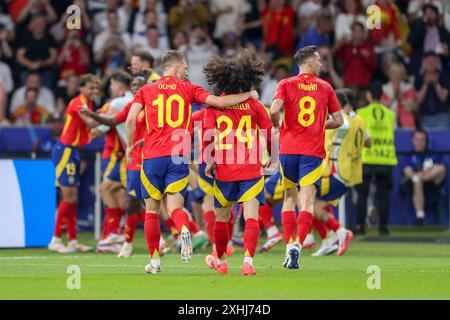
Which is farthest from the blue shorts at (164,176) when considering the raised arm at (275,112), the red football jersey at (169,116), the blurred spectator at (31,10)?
the blurred spectator at (31,10)

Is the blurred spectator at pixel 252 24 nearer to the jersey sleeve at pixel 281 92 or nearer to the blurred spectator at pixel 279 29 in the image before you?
the blurred spectator at pixel 279 29

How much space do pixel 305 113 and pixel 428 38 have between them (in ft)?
38.0

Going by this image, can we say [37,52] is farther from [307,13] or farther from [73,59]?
[307,13]

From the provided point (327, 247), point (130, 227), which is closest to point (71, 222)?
point (130, 227)

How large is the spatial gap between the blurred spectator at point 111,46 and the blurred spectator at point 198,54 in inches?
50.6

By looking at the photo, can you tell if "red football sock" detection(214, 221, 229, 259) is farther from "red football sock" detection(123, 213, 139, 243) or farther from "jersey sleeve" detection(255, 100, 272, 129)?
"red football sock" detection(123, 213, 139, 243)

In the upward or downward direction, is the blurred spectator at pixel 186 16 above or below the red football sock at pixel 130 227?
above

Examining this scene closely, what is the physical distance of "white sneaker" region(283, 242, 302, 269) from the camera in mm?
14492

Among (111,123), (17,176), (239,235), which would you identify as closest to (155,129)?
(111,123)

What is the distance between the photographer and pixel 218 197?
14.1m

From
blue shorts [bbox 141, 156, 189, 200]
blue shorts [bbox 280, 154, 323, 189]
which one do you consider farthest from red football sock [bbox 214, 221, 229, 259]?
blue shorts [bbox 280, 154, 323, 189]

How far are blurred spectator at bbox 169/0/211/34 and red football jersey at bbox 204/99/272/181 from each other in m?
12.9

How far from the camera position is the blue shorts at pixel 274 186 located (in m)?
19.4

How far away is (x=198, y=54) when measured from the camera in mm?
25734
